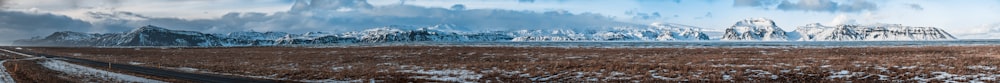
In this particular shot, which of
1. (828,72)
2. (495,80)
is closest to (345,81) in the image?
(495,80)

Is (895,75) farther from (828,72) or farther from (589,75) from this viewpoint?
(589,75)

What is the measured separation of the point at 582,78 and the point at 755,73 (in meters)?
6.40

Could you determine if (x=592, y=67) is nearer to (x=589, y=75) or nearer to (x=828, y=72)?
(x=589, y=75)

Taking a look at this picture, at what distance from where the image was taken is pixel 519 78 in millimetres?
27875

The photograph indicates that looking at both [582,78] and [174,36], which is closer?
[582,78]

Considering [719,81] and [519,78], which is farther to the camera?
[519,78]

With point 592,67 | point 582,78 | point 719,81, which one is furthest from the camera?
point 592,67

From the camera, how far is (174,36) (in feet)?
574

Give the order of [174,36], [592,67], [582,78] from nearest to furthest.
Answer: [582,78], [592,67], [174,36]

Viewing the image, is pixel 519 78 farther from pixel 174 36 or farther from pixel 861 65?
pixel 174 36

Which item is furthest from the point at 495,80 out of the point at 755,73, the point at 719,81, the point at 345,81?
the point at 755,73

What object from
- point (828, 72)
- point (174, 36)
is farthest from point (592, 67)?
point (174, 36)

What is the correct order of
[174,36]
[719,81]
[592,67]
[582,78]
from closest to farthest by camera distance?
[719,81] → [582,78] → [592,67] → [174,36]

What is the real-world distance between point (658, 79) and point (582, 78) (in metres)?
2.63
